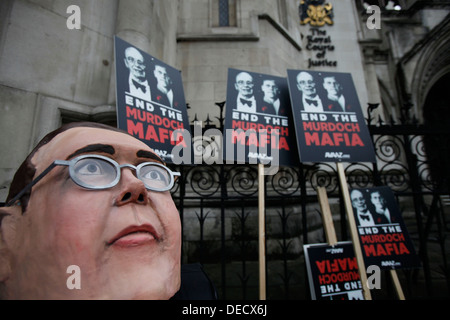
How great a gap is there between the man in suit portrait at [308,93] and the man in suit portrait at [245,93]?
2.29 ft

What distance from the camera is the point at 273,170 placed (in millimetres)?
4043

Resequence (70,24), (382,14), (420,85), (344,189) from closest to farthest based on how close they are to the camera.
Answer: (344,189), (70,24), (420,85), (382,14)

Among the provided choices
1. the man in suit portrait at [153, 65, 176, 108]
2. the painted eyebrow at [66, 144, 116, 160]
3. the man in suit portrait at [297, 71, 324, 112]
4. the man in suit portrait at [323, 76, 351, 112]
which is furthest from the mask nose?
the man in suit portrait at [323, 76, 351, 112]

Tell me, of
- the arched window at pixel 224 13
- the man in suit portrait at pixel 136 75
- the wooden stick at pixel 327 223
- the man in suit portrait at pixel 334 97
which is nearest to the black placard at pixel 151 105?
the man in suit portrait at pixel 136 75

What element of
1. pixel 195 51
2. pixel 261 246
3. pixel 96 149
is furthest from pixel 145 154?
pixel 195 51

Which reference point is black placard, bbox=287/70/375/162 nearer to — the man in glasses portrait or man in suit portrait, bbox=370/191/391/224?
man in suit portrait, bbox=370/191/391/224

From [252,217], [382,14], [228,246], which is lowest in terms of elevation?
[228,246]

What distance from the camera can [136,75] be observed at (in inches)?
101

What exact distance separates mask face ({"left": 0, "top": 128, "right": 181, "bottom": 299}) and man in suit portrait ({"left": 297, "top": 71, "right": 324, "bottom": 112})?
2615mm

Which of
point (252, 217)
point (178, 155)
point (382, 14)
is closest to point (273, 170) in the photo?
point (252, 217)

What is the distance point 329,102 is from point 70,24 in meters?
4.07

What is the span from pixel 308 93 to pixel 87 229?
3.06 m

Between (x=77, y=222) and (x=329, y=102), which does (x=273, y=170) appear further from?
(x=77, y=222)

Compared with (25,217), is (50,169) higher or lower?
higher
